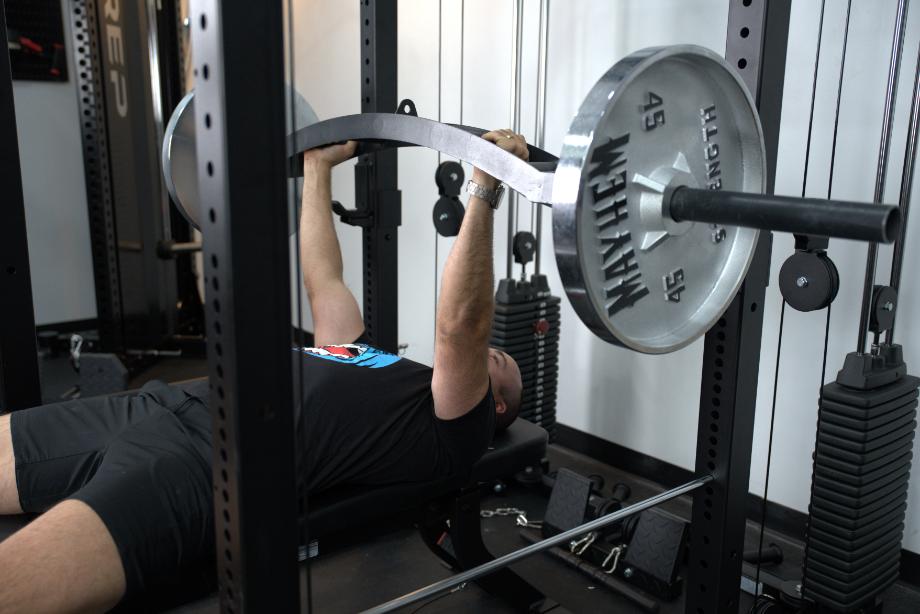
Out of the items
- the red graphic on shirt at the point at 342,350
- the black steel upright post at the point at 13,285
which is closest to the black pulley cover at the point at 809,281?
the red graphic on shirt at the point at 342,350

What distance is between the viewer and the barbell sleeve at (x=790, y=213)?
0.91m

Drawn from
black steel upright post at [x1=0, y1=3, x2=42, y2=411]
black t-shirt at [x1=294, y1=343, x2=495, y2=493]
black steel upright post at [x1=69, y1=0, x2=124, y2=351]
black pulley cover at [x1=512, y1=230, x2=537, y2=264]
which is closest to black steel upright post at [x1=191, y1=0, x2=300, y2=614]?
black t-shirt at [x1=294, y1=343, x2=495, y2=493]

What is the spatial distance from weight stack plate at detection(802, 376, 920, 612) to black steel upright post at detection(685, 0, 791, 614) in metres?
0.31

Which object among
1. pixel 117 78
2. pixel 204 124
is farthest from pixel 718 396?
pixel 117 78

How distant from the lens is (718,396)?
5.15 feet

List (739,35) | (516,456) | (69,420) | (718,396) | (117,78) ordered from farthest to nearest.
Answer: (117,78) → (516,456) → (69,420) → (718,396) → (739,35)

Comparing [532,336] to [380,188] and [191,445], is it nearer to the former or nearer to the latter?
[380,188]

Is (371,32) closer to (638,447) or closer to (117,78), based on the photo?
(638,447)

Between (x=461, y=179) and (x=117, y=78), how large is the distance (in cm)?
246

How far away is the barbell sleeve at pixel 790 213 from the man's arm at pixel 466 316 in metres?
0.42

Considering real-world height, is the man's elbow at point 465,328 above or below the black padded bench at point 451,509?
above

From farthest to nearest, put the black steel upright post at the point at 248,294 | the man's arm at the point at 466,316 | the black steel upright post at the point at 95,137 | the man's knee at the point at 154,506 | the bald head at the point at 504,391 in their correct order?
1. the black steel upright post at the point at 95,137
2. the bald head at the point at 504,391
3. the man's arm at the point at 466,316
4. the man's knee at the point at 154,506
5. the black steel upright post at the point at 248,294

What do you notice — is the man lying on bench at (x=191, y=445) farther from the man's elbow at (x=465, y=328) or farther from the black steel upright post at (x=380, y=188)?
the black steel upright post at (x=380, y=188)

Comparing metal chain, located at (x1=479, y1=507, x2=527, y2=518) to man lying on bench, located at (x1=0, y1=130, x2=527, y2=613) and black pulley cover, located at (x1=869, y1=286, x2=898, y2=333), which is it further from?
black pulley cover, located at (x1=869, y1=286, x2=898, y2=333)
